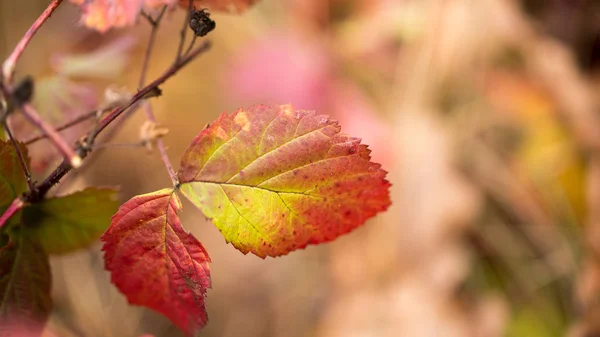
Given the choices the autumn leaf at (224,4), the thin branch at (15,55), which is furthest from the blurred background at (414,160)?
the thin branch at (15,55)

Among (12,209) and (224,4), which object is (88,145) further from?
(224,4)

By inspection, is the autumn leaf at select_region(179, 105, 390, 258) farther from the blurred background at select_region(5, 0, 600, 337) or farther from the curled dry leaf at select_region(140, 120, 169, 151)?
the blurred background at select_region(5, 0, 600, 337)

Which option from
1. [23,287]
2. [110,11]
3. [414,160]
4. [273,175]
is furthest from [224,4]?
[414,160]

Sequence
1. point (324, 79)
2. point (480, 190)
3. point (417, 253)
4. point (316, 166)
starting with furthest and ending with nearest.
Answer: point (324, 79)
point (480, 190)
point (417, 253)
point (316, 166)

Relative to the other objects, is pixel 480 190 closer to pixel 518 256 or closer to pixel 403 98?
pixel 518 256

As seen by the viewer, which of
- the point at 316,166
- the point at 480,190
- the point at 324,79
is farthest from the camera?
the point at 324,79

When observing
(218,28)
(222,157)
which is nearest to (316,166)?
(222,157)

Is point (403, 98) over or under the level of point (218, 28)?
under
